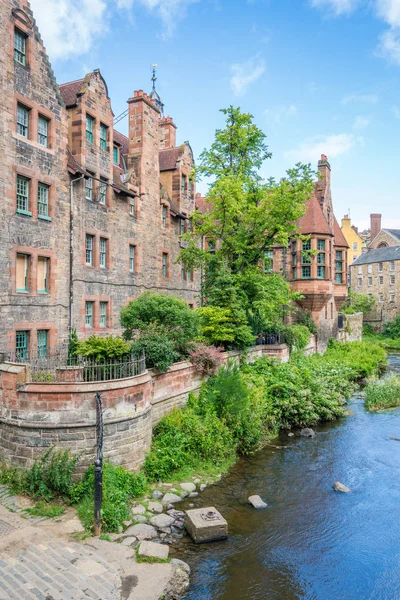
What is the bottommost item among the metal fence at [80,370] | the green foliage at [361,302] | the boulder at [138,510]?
the boulder at [138,510]

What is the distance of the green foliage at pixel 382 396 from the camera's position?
2449 cm

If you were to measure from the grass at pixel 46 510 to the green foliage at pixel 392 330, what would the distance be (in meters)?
54.4

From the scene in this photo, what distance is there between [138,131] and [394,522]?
921 inches

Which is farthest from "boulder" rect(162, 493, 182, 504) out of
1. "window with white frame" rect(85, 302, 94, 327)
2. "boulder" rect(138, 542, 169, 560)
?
"window with white frame" rect(85, 302, 94, 327)

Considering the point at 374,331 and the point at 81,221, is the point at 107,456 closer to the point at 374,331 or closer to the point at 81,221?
the point at 81,221

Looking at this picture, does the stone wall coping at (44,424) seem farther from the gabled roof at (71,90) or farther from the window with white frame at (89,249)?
the gabled roof at (71,90)

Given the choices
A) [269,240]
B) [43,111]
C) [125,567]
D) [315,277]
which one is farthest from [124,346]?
[315,277]

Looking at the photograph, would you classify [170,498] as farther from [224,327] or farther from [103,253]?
[103,253]

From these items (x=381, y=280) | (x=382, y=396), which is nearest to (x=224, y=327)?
(x=382, y=396)

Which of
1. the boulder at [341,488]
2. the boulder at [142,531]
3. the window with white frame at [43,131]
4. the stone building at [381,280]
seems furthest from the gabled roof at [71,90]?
the stone building at [381,280]

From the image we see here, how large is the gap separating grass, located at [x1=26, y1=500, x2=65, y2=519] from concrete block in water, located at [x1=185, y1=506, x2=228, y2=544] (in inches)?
129

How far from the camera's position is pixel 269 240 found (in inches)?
1033

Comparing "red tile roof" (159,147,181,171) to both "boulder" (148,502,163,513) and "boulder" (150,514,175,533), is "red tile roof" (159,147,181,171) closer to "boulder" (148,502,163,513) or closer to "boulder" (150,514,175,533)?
"boulder" (148,502,163,513)

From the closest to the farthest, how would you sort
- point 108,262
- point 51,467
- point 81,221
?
point 51,467, point 81,221, point 108,262
